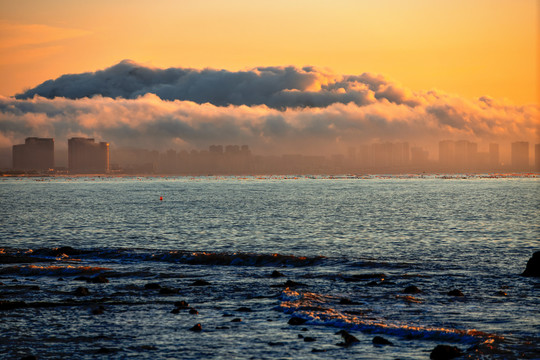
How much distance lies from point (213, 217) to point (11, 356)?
8831 cm

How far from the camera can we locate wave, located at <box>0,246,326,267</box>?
171ft

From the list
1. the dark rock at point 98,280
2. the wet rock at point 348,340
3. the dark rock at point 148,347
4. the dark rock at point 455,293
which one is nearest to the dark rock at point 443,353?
the wet rock at point 348,340

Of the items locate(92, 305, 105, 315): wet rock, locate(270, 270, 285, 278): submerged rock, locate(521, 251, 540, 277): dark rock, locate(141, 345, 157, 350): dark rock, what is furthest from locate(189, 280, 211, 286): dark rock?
locate(521, 251, 540, 277): dark rock

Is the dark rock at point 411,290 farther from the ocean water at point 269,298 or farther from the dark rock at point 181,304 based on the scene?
the dark rock at point 181,304

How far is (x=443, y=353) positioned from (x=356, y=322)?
20.3ft

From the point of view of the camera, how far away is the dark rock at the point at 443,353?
22.6 meters

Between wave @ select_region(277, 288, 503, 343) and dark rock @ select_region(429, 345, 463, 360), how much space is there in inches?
101

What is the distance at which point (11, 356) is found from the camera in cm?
2325

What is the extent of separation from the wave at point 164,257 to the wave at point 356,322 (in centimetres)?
1696

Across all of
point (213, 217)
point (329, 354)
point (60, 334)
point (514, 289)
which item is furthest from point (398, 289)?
point (213, 217)

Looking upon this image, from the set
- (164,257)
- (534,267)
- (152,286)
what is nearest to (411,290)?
(534,267)

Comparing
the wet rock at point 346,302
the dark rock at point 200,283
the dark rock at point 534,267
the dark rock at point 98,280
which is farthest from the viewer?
the dark rock at point 534,267

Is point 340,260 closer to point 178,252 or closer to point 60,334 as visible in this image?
point 178,252

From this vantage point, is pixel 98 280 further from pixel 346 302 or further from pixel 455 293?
pixel 455 293
